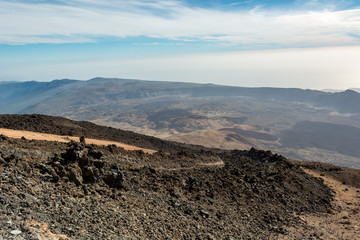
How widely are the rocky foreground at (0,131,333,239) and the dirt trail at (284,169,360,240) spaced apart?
0.51m

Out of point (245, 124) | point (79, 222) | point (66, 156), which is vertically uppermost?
point (66, 156)

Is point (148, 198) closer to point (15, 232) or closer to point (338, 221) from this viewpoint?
point (15, 232)

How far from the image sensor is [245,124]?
458 ft

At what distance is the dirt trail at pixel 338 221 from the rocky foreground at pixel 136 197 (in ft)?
1.66

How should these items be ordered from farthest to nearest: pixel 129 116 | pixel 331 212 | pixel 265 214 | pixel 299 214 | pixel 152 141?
pixel 129 116
pixel 152 141
pixel 331 212
pixel 299 214
pixel 265 214

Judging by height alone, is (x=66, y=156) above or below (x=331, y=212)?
above

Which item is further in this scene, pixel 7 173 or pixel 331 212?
pixel 331 212

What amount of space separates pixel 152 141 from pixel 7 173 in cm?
2119

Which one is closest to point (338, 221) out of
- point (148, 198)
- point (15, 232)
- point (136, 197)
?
point (148, 198)

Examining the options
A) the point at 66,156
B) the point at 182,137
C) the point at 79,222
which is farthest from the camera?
the point at 182,137

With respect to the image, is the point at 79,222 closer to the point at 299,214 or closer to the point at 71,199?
the point at 71,199

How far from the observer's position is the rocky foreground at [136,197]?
700cm

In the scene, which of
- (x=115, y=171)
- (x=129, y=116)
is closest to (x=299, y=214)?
(x=115, y=171)

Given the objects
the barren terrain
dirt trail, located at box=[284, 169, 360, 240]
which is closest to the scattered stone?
the barren terrain
